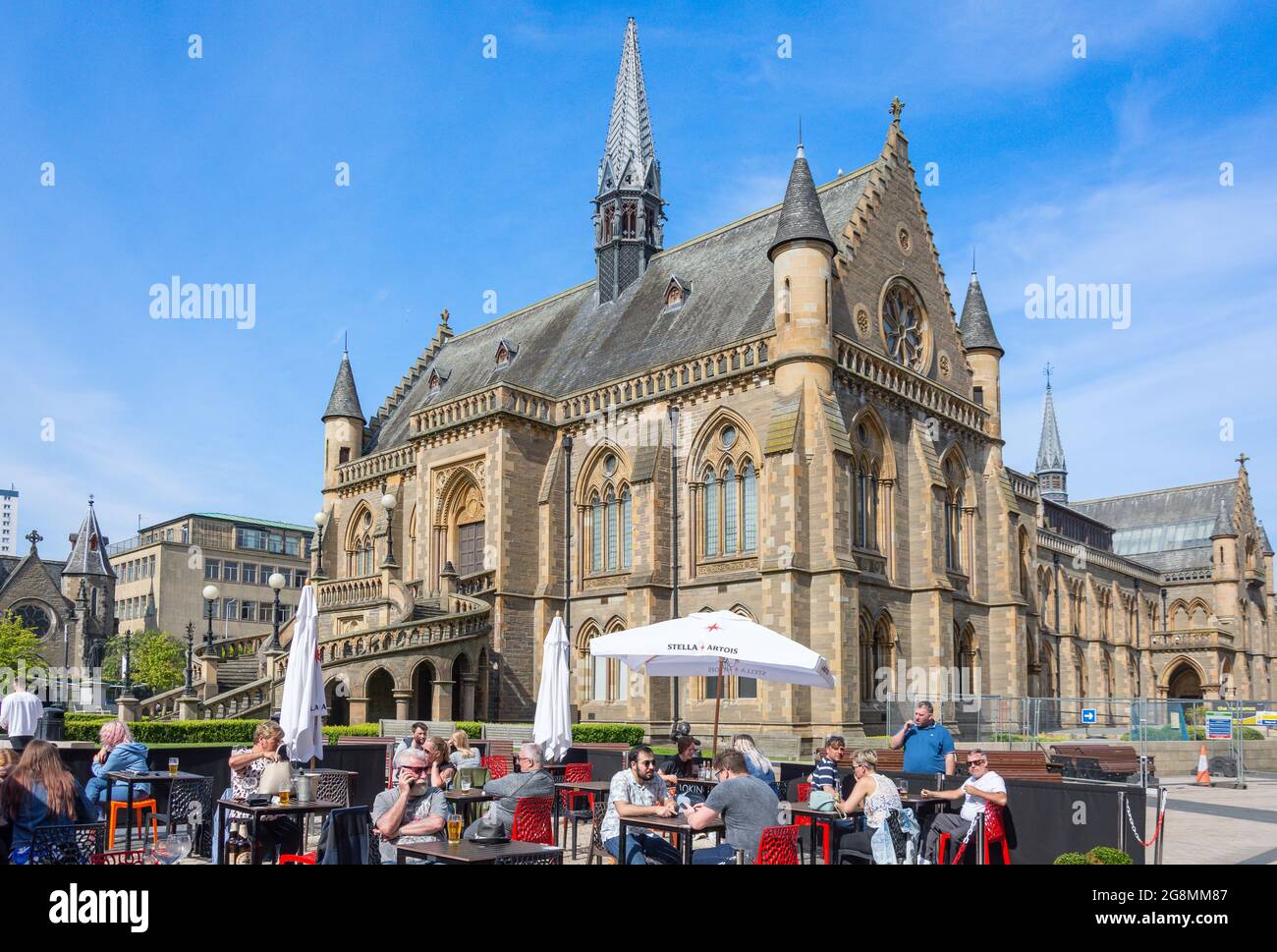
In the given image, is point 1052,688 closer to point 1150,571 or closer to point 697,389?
point 1150,571

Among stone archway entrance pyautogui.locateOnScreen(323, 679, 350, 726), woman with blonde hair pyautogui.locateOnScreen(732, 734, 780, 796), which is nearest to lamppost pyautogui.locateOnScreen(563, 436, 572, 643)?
stone archway entrance pyautogui.locateOnScreen(323, 679, 350, 726)

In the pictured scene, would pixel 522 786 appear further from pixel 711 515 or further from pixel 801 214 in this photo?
pixel 801 214

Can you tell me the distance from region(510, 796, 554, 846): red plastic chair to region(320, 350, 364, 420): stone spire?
39.9m

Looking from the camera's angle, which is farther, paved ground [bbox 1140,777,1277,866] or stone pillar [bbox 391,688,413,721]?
stone pillar [bbox 391,688,413,721]

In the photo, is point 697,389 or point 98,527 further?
point 98,527

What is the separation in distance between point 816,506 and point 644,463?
246 inches

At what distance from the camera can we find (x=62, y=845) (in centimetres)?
859

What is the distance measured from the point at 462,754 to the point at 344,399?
36948 millimetres

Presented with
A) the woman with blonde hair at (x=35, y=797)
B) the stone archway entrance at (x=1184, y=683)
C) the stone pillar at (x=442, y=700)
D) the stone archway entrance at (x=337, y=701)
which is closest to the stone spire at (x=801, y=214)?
the stone pillar at (x=442, y=700)

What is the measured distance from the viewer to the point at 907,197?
3869 centimetres

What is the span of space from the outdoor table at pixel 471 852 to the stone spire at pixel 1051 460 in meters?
92.7

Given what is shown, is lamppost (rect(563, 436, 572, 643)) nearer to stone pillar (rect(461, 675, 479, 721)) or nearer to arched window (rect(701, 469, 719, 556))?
stone pillar (rect(461, 675, 479, 721))

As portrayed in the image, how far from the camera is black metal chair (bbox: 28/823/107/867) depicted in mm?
8469
